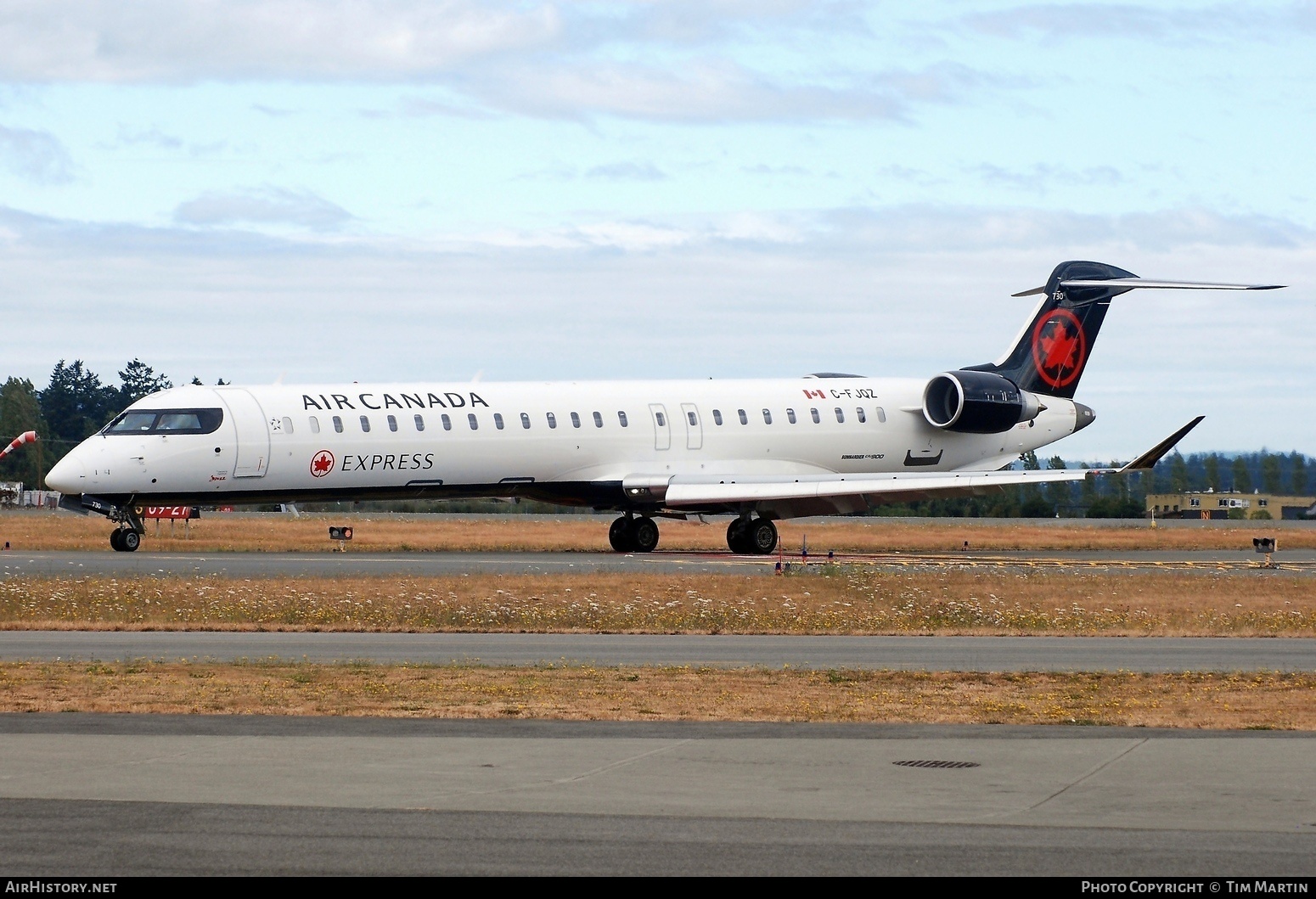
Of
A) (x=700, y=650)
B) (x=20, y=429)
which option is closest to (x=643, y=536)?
(x=700, y=650)

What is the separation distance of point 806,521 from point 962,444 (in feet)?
73.7

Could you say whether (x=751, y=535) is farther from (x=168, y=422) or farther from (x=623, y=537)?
(x=168, y=422)

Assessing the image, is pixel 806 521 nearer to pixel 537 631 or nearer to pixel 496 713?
pixel 537 631

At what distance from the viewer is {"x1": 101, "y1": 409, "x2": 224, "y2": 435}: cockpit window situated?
3534cm

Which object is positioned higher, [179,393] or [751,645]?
[179,393]

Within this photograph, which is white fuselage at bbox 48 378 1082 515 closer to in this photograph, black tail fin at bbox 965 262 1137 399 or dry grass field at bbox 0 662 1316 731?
black tail fin at bbox 965 262 1137 399

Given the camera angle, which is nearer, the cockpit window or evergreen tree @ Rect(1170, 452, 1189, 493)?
the cockpit window

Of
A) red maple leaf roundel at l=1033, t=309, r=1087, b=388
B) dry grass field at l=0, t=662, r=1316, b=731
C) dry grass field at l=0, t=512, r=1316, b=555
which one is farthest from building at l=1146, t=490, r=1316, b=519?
dry grass field at l=0, t=662, r=1316, b=731

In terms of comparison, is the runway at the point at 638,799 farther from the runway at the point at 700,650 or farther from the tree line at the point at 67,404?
the tree line at the point at 67,404

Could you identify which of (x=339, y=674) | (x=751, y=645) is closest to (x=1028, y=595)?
(x=751, y=645)

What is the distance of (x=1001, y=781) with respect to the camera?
445 inches

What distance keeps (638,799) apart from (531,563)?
24.3m

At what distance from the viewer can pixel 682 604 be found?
2594cm

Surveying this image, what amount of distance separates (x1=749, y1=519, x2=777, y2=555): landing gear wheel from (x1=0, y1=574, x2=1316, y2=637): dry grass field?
28.6ft
